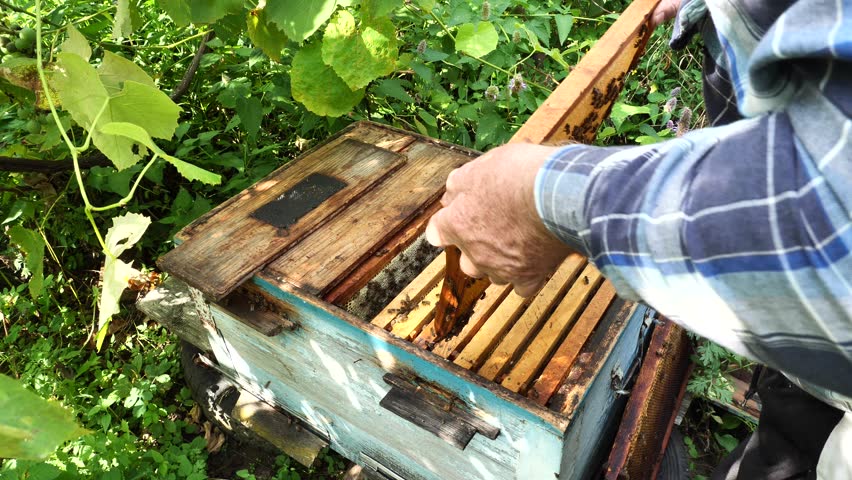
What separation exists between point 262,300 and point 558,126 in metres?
0.97

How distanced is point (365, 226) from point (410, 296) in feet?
0.91

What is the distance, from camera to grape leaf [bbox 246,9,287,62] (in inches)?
74.6

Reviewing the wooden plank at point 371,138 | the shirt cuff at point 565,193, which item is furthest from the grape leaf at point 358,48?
the shirt cuff at point 565,193

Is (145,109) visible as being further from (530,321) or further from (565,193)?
(530,321)

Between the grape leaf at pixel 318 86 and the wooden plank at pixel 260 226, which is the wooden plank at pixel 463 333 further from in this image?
the grape leaf at pixel 318 86

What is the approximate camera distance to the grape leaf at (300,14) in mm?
1645

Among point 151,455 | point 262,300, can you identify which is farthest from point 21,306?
point 262,300

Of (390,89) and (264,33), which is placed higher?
(264,33)

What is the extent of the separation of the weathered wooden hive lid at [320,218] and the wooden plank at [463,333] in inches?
11.4

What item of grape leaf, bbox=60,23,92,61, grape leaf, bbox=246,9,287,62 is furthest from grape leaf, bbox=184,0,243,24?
grape leaf, bbox=60,23,92,61

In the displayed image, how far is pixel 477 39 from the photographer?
2.28 m

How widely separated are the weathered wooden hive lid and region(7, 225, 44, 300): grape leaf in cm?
30

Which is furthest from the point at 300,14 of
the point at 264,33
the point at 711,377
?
the point at 711,377

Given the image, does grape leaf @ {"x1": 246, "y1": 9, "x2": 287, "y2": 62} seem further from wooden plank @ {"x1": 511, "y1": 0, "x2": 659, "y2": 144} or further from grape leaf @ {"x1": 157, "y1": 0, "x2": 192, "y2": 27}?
wooden plank @ {"x1": 511, "y1": 0, "x2": 659, "y2": 144}
